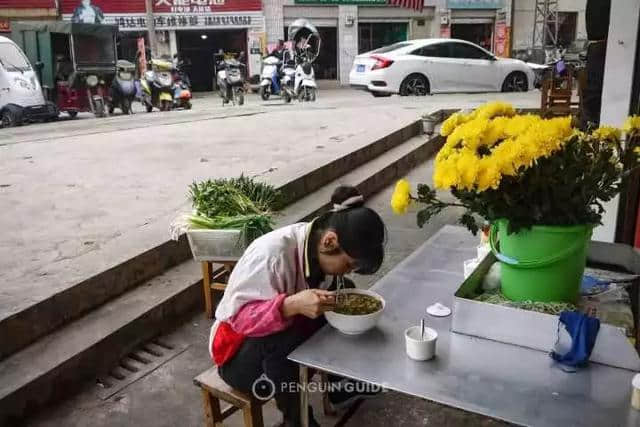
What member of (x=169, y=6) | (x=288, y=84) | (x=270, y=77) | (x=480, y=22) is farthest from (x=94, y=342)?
(x=480, y=22)

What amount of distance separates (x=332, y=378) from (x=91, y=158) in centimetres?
486

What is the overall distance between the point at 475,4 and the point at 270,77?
10.4 meters

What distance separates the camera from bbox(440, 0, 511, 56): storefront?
21188mm

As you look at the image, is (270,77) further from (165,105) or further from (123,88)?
(123,88)

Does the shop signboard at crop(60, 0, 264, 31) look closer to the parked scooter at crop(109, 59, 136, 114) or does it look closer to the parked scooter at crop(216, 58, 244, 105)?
the parked scooter at crop(216, 58, 244, 105)

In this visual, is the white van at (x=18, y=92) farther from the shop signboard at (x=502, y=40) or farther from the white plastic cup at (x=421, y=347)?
the shop signboard at (x=502, y=40)

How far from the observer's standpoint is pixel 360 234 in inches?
65.5

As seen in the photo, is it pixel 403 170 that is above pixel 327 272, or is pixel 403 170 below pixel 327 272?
below

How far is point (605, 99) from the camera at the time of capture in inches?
134

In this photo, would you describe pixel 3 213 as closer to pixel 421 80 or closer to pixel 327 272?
pixel 327 272

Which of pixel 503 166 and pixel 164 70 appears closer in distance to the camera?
pixel 503 166

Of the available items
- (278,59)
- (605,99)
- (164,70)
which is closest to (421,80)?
(278,59)

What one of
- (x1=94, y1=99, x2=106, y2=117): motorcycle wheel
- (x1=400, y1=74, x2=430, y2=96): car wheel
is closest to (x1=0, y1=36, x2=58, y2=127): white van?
(x1=94, y1=99, x2=106, y2=117): motorcycle wheel

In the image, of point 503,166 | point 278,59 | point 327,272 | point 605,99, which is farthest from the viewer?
point 278,59
